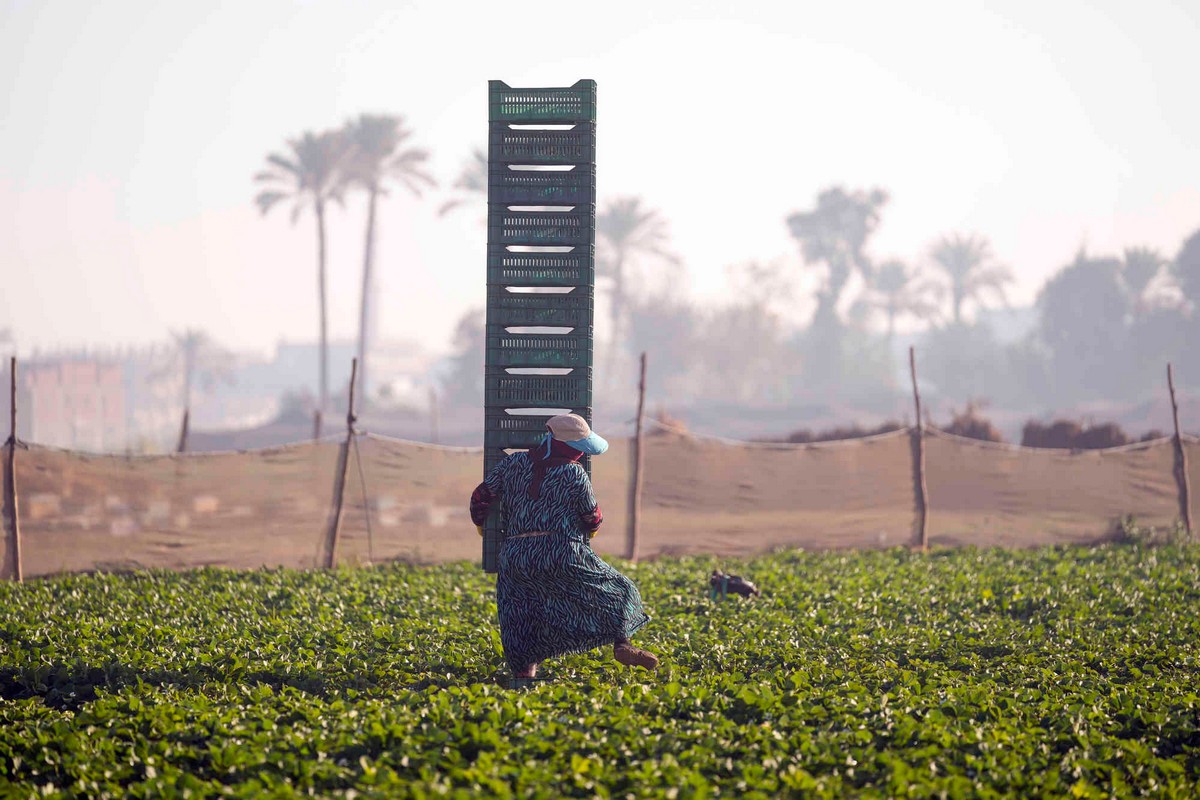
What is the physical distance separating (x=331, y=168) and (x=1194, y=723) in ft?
197

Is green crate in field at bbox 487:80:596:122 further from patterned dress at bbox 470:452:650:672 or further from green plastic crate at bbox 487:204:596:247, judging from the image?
patterned dress at bbox 470:452:650:672

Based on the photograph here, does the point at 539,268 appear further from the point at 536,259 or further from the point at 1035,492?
the point at 1035,492

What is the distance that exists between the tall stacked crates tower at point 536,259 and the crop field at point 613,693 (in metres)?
1.64

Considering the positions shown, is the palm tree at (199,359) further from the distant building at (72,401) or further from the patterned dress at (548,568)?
the patterned dress at (548,568)

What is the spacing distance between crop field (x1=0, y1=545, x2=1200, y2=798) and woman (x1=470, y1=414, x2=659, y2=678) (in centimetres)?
30

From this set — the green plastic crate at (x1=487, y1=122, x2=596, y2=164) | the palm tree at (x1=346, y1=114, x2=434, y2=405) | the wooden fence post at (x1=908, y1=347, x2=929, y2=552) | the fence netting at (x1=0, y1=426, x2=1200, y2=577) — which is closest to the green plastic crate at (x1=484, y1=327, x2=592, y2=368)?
the green plastic crate at (x1=487, y1=122, x2=596, y2=164)

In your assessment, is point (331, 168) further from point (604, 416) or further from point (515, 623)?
point (515, 623)

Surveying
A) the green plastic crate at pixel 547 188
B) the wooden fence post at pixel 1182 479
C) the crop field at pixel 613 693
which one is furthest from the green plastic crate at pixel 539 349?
the wooden fence post at pixel 1182 479

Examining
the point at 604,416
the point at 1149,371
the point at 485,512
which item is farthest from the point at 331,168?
the point at 485,512

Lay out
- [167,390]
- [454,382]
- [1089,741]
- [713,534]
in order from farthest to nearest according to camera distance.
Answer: [167,390], [454,382], [713,534], [1089,741]

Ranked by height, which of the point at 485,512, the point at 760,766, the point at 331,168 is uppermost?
→ the point at 331,168

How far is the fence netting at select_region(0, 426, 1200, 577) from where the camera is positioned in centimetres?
1257

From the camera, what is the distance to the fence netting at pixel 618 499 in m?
12.6

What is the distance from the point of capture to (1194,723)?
6.59 meters
